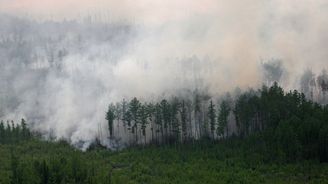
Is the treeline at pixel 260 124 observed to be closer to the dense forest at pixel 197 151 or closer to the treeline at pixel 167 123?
the treeline at pixel 167 123

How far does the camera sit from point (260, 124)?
597 feet

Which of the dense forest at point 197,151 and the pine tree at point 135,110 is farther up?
the pine tree at point 135,110

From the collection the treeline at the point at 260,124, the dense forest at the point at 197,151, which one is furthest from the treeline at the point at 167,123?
the dense forest at the point at 197,151

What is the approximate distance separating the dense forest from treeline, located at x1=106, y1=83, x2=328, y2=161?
0.27m

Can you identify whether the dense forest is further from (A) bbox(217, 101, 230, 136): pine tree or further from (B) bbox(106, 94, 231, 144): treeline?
(B) bbox(106, 94, 231, 144): treeline

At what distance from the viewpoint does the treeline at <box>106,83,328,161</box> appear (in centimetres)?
14338

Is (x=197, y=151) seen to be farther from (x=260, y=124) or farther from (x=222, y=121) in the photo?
(x=260, y=124)

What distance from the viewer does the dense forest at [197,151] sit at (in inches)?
5281

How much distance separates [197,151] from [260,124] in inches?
1250

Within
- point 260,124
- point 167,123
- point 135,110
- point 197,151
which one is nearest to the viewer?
point 197,151

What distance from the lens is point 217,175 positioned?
439ft

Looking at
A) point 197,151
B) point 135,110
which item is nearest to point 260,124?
point 197,151

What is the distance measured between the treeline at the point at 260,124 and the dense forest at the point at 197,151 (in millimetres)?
268

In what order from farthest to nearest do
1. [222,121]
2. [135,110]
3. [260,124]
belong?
[135,110] < [260,124] < [222,121]
